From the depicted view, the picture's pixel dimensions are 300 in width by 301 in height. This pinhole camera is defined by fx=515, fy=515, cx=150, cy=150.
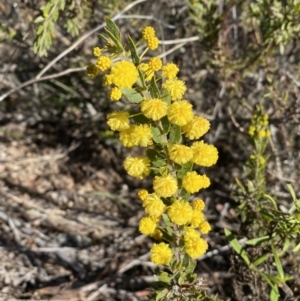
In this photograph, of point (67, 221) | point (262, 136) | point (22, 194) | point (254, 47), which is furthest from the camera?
point (22, 194)

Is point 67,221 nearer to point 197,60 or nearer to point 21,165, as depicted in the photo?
point 21,165

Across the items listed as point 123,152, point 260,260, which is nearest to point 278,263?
point 260,260

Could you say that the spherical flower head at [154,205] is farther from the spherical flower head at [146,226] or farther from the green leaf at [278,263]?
the green leaf at [278,263]

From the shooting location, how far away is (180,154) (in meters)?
1.52

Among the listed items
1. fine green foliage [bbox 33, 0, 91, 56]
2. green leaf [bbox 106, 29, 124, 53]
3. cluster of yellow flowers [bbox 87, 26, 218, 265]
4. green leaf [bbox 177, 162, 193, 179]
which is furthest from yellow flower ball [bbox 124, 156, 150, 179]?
fine green foliage [bbox 33, 0, 91, 56]

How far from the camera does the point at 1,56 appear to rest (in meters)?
4.25

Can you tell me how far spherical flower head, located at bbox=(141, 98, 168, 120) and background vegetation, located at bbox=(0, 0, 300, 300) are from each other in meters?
0.73

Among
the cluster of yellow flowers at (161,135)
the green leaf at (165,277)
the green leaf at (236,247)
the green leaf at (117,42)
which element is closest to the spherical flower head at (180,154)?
the cluster of yellow flowers at (161,135)

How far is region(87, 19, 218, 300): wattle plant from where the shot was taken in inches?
58.8

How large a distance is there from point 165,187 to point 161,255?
0.90ft

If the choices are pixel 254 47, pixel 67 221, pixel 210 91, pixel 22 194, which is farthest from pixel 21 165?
pixel 254 47

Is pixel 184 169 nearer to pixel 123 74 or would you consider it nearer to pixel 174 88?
pixel 174 88

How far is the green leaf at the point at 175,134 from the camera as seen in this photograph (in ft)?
5.12

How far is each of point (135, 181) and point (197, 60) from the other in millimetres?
957
